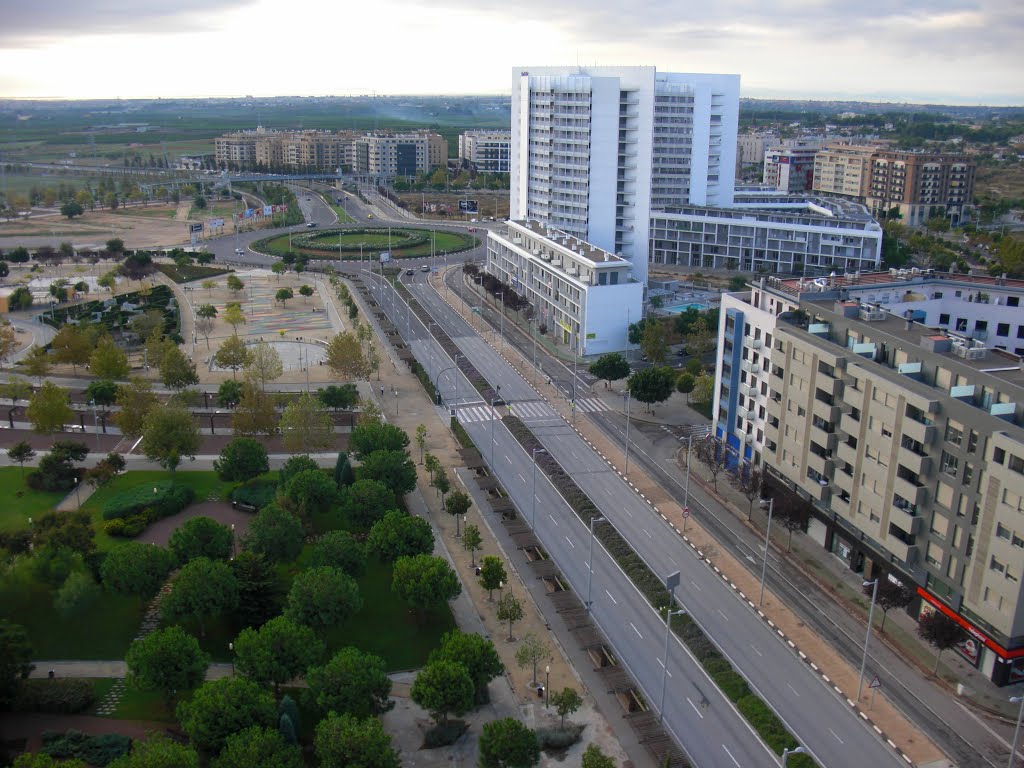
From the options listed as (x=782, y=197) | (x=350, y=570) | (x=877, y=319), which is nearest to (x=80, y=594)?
(x=350, y=570)

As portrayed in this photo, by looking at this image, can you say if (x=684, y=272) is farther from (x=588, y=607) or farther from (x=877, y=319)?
(x=588, y=607)

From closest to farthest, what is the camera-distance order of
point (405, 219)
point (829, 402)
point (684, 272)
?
point (829, 402), point (684, 272), point (405, 219)

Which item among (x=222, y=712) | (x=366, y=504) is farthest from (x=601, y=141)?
(x=222, y=712)

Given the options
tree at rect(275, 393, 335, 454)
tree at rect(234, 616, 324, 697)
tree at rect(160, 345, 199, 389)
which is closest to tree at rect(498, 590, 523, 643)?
tree at rect(234, 616, 324, 697)

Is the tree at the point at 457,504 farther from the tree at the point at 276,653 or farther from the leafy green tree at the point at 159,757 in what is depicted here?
the leafy green tree at the point at 159,757

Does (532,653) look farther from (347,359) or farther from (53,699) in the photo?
(347,359)

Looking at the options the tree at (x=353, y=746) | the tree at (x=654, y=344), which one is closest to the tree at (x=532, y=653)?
the tree at (x=353, y=746)
